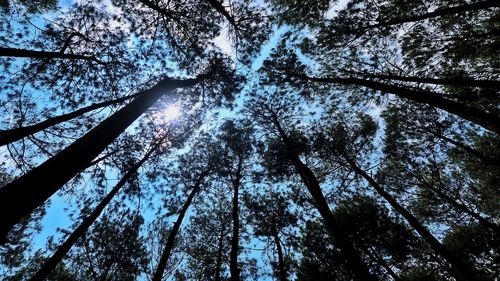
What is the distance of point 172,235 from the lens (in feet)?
33.4

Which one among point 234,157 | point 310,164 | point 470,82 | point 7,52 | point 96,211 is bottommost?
point 470,82

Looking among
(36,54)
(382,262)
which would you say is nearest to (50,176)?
(36,54)

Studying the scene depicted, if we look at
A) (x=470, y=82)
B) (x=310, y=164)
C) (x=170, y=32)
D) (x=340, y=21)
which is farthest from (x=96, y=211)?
(x=470, y=82)

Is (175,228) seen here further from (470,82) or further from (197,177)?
(470,82)

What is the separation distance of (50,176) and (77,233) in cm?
661

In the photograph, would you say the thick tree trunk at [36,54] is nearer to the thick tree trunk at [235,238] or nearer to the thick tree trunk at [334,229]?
the thick tree trunk at [235,238]

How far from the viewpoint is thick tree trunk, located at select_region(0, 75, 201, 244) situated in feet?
8.05

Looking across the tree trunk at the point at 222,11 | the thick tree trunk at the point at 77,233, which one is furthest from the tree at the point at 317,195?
the thick tree trunk at the point at 77,233

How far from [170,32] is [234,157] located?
762 cm

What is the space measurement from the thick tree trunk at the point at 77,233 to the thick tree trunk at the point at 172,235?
2.74 meters

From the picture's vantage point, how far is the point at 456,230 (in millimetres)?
13836

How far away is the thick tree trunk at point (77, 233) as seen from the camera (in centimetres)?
712

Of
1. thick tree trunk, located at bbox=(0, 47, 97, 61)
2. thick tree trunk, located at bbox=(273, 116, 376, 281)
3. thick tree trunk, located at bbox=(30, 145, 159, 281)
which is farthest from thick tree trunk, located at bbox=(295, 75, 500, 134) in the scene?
thick tree trunk, located at bbox=(0, 47, 97, 61)

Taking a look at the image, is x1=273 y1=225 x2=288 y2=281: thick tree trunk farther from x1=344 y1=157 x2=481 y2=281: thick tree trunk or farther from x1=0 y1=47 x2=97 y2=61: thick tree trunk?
x1=0 y1=47 x2=97 y2=61: thick tree trunk
